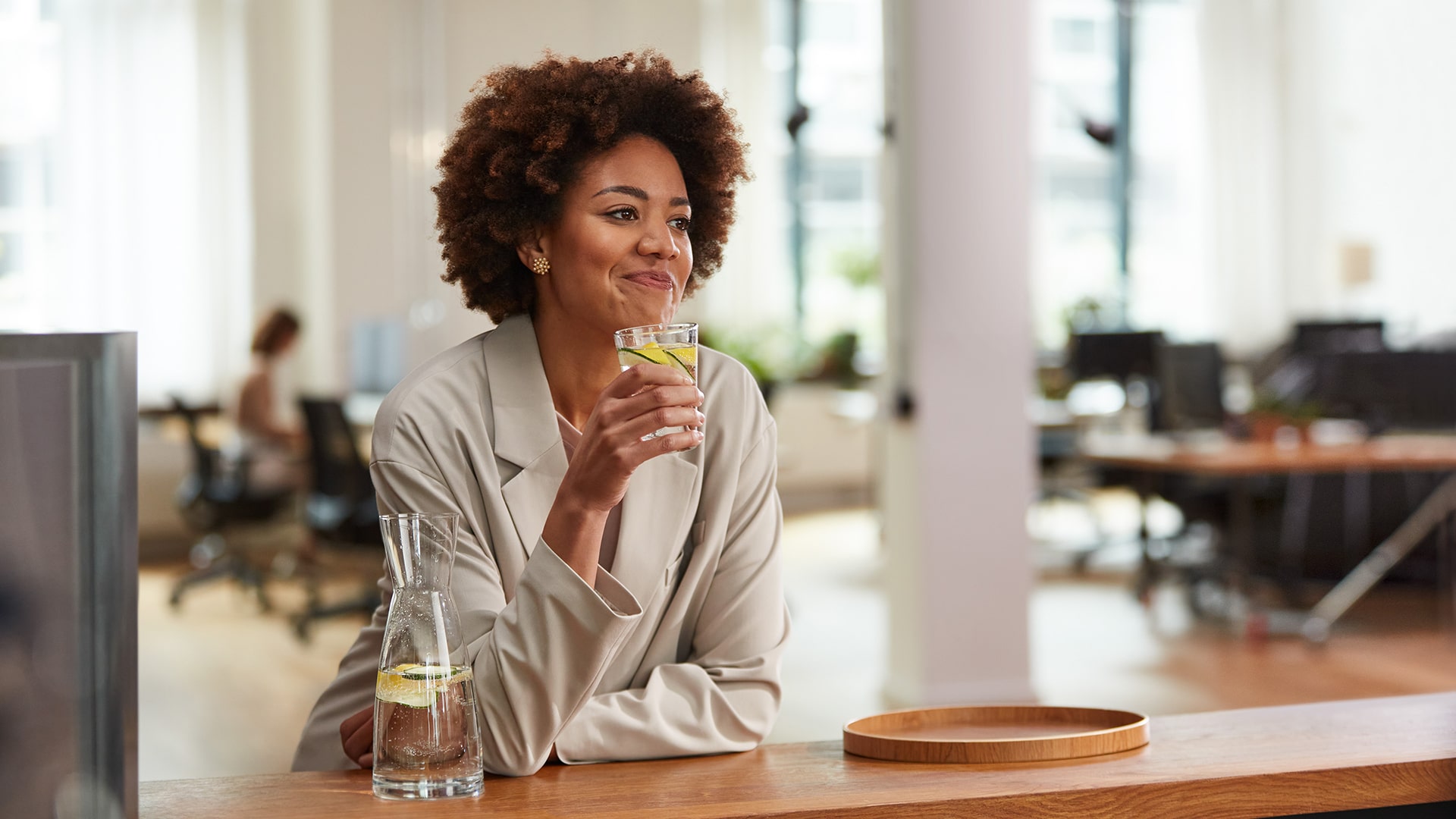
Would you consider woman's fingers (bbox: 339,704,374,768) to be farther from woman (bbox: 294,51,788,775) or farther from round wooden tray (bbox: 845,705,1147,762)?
round wooden tray (bbox: 845,705,1147,762)

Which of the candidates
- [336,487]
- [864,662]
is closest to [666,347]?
[864,662]

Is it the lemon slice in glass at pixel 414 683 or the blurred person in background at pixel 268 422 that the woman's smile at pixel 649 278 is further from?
the blurred person in background at pixel 268 422

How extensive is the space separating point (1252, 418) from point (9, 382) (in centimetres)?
582

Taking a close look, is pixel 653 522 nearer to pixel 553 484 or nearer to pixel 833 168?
pixel 553 484

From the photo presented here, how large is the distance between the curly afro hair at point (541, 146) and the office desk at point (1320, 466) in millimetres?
4200

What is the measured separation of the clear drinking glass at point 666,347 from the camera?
132cm

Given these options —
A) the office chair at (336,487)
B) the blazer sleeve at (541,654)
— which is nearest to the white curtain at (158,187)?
the office chair at (336,487)

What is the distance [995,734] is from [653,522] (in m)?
0.43

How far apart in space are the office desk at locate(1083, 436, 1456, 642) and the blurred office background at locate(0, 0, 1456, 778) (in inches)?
4.2

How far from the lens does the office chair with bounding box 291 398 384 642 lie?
577 cm

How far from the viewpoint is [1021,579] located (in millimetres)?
4684

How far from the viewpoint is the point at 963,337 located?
182 inches

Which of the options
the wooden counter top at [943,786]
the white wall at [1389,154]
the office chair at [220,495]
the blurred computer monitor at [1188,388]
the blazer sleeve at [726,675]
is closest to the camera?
the wooden counter top at [943,786]

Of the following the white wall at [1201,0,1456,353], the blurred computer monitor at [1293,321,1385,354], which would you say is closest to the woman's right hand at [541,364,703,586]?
the blurred computer monitor at [1293,321,1385,354]
